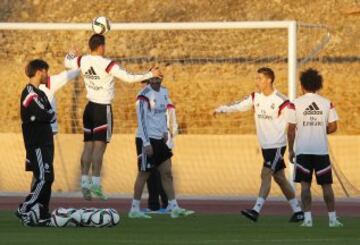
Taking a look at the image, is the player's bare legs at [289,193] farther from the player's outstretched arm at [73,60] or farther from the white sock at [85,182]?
the player's outstretched arm at [73,60]

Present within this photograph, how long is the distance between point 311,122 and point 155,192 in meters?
3.79

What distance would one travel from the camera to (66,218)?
1673 cm

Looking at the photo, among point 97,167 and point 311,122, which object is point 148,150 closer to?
point 97,167

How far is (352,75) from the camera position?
34406mm

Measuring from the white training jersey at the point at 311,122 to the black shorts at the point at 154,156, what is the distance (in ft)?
7.94

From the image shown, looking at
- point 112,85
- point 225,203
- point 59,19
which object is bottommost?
point 225,203

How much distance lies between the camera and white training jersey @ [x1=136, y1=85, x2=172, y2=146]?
1892 centimetres

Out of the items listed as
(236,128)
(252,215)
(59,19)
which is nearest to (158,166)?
(252,215)

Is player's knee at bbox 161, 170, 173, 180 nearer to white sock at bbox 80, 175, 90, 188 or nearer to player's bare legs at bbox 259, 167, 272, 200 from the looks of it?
player's bare legs at bbox 259, 167, 272, 200

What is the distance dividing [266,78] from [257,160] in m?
7.62

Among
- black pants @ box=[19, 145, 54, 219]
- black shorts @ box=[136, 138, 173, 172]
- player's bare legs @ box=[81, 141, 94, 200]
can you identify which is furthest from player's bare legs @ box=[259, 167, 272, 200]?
black pants @ box=[19, 145, 54, 219]

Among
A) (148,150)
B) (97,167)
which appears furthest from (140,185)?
(97,167)

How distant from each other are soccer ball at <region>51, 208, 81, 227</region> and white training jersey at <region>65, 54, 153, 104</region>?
10.7ft

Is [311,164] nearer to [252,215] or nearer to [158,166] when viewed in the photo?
[252,215]
